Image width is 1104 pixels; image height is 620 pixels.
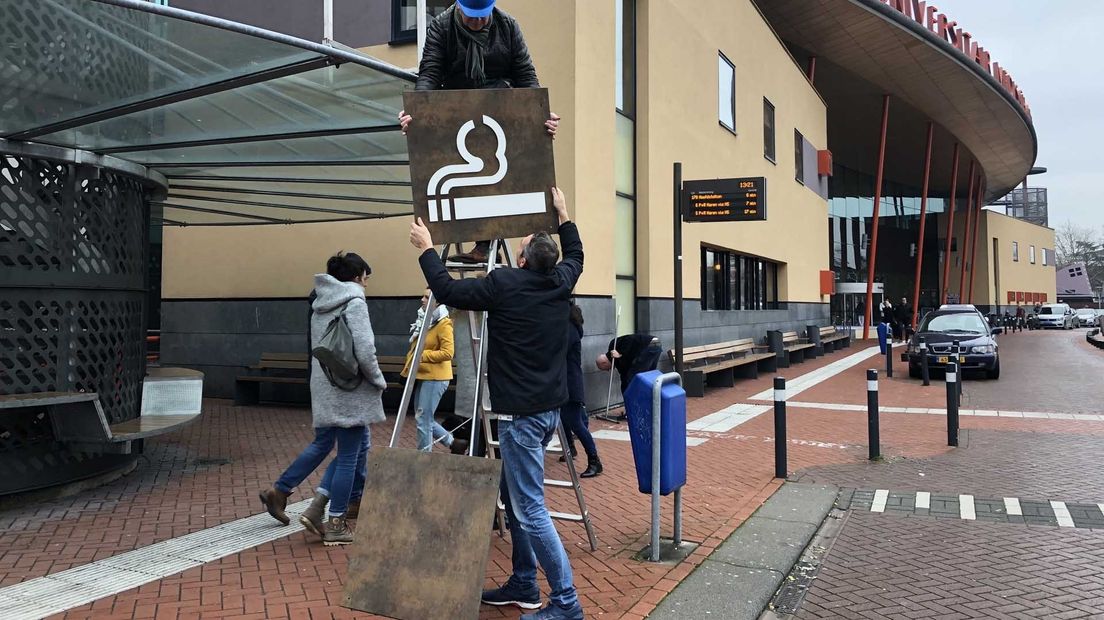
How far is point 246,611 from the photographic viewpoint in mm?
3707

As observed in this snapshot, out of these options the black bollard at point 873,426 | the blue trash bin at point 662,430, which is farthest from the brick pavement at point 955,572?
the black bollard at point 873,426

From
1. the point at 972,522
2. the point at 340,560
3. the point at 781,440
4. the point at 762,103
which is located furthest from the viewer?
the point at 762,103

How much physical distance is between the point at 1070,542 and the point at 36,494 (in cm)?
789

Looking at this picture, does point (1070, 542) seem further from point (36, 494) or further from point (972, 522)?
point (36, 494)

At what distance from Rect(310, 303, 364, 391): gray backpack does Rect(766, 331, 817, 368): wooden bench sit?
1537 cm

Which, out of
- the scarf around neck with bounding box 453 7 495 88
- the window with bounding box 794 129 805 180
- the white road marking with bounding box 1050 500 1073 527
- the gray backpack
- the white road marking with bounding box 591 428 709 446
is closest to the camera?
the scarf around neck with bounding box 453 7 495 88

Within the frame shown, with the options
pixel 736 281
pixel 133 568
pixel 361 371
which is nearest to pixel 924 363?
pixel 736 281

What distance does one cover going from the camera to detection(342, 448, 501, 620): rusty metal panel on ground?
3092 millimetres

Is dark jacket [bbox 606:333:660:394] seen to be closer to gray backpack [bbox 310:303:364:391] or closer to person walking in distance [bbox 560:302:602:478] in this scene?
person walking in distance [bbox 560:302:602:478]

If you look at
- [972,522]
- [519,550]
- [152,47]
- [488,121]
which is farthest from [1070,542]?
[152,47]

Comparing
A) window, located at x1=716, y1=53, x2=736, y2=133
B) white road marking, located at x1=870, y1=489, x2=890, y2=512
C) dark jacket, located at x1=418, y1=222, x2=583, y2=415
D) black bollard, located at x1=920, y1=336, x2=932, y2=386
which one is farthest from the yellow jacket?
window, located at x1=716, y1=53, x2=736, y2=133

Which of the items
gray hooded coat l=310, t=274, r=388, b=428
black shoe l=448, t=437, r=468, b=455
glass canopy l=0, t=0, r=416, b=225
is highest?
glass canopy l=0, t=0, r=416, b=225

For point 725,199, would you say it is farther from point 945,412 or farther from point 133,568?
point 133,568

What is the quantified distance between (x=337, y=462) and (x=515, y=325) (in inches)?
81.6
